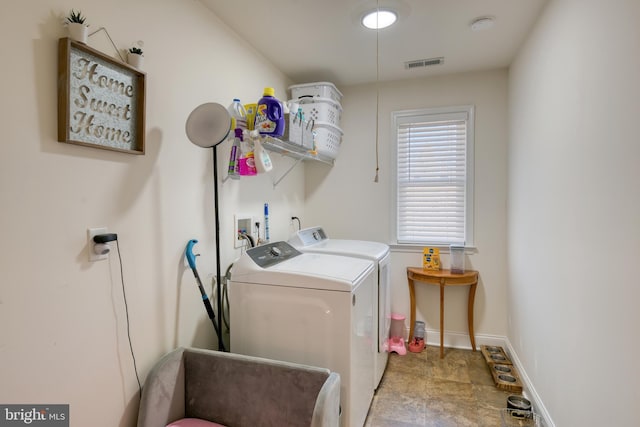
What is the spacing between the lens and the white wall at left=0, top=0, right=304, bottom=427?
1.03 meters

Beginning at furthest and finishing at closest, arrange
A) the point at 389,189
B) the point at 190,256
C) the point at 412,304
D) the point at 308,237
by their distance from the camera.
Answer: the point at 389,189 → the point at 412,304 → the point at 308,237 → the point at 190,256

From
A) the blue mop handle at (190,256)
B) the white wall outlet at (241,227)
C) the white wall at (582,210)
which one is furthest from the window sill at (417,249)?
the blue mop handle at (190,256)

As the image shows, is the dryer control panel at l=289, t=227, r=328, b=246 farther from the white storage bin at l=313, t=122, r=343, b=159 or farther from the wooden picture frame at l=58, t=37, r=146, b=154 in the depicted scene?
the wooden picture frame at l=58, t=37, r=146, b=154

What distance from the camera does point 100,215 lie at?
4.19 ft

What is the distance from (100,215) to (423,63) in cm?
246

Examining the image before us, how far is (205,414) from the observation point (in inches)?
59.1

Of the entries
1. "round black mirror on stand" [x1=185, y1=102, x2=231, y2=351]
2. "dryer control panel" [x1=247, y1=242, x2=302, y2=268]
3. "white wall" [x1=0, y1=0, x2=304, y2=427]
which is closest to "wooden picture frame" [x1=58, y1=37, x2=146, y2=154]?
"white wall" [x1=0, y1=0, x2=304, y2=427]

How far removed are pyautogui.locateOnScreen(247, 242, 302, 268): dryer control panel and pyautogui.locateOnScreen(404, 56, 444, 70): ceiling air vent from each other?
5.72 feet

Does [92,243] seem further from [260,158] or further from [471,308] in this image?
[471,308]

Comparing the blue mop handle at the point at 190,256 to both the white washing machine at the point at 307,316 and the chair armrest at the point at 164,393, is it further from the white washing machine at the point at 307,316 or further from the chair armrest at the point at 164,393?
the chair armrest at the point at 164,393

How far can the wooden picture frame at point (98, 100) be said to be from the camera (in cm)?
111

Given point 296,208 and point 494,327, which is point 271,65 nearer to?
point 296,208

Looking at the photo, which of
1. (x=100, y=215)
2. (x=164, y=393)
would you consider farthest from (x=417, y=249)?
(x=100, y=215)

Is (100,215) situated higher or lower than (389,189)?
lower
